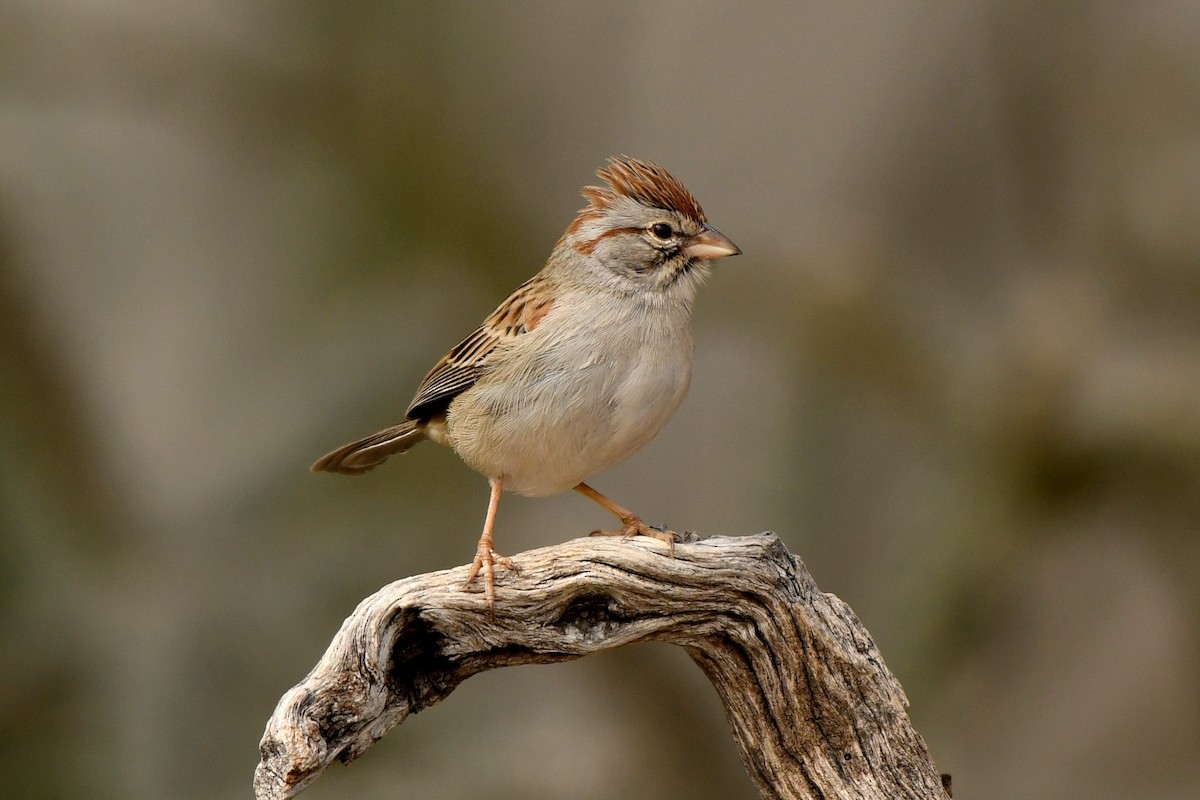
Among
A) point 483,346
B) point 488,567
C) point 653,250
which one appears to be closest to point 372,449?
point 483,346

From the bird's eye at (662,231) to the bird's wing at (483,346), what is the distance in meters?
0.30

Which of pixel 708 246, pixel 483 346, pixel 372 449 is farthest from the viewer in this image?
pixel 372 449

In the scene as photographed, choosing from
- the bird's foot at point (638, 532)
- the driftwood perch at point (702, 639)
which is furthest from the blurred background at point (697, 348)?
the driftwood perch at point (702, 639)

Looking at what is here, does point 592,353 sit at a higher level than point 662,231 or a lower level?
lower

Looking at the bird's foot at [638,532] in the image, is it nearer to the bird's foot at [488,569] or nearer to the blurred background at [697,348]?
the bird's foot at [488,569]

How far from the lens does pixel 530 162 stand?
4.54 meters

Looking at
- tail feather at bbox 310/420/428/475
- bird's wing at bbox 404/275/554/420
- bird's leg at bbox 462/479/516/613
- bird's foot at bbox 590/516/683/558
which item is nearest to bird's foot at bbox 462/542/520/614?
bird's leg at bbox 462/479/516/613

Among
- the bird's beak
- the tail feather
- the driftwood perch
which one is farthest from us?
the tail feather

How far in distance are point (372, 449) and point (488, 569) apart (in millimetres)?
A: 842

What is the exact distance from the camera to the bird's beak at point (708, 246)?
2.74 metres

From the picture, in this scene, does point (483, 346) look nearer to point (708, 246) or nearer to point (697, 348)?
point (708, 246)

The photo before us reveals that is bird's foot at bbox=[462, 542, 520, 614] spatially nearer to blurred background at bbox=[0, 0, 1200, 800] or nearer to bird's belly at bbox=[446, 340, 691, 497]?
bird's belly at bbox=[446, 340, 691, 497]

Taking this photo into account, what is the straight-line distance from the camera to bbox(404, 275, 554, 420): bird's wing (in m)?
2.83

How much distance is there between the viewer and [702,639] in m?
2.60
